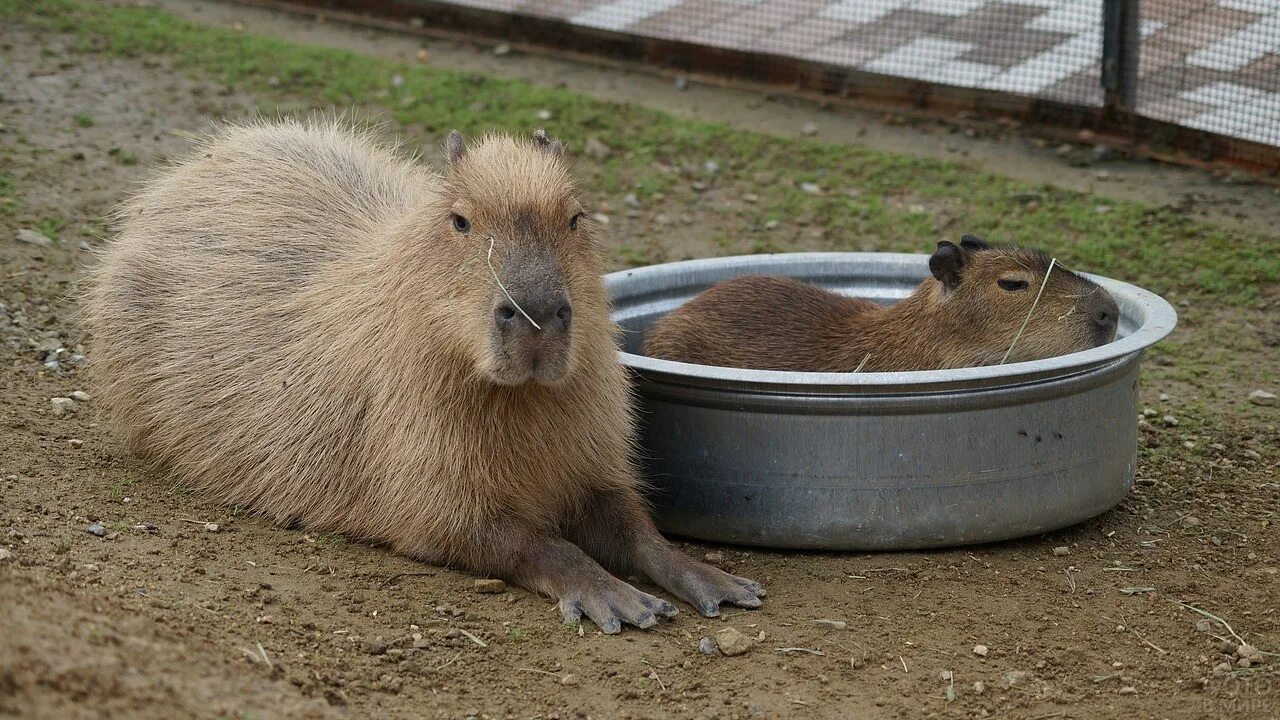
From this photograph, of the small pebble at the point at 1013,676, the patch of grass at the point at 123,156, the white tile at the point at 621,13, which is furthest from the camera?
the white tile at the point at 621,13

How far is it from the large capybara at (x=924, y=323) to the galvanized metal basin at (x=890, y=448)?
0.30 meters

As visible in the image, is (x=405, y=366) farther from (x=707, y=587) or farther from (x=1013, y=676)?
(x=1013, y=676)

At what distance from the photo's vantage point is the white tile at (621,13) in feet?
26.8

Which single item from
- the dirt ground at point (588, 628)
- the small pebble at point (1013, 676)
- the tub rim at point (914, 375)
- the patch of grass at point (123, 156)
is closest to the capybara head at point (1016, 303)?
the tub rim at point (914, 375)

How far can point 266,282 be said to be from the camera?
4.31 metres

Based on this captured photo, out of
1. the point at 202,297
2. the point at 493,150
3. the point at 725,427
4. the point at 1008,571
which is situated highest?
the point at 493,150

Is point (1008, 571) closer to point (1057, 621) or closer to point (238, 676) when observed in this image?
point (1057, 621)

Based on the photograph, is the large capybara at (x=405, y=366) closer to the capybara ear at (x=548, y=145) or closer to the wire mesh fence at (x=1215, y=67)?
the capybara ear at (x=548, y=145)

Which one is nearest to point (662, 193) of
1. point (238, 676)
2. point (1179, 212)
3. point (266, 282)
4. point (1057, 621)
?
point (1179, 212)

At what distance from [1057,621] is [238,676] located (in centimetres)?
193

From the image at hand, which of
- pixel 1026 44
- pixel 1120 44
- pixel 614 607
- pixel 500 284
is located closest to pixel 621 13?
pixel 1026 44

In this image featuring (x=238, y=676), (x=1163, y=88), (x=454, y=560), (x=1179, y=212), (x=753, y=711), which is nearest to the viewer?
(x=238, y=676)

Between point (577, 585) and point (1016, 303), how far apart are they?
167 cm

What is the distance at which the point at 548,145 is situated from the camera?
12.6ft
